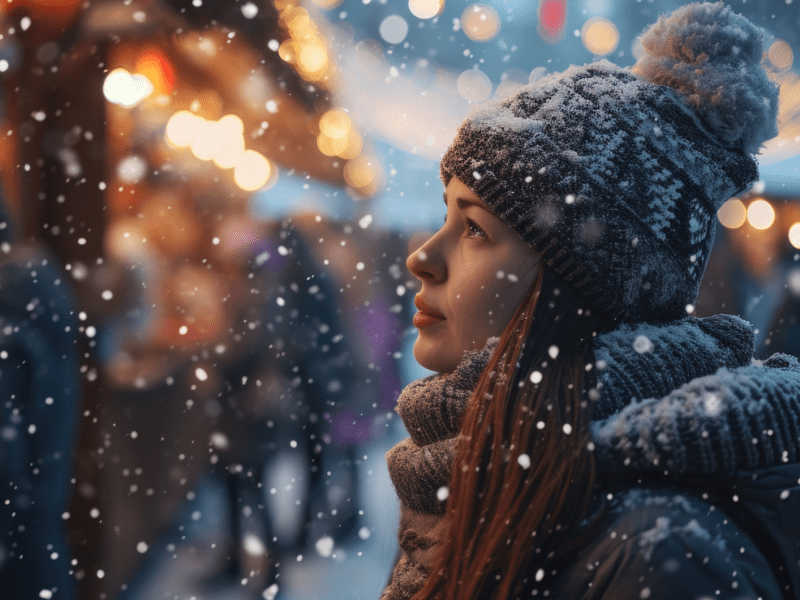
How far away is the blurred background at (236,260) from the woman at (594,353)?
431 millimetres

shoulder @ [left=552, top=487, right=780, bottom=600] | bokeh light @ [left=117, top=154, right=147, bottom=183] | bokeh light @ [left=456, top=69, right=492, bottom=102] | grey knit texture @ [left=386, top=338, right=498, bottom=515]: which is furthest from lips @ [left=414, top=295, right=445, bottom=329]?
bokeh light @ [left=117, top=154, right=147, bottom=183]

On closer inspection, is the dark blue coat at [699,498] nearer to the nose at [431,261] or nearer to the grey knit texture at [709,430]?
the grey knit texture at [709,430]

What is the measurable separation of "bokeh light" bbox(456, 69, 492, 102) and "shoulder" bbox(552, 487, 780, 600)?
137cm

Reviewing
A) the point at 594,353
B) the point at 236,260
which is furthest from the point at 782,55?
the point at 236,260

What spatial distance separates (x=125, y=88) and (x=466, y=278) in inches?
70.5

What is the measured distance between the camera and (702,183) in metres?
0.94

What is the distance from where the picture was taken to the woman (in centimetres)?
66

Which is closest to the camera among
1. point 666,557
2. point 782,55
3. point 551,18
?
point 666,557

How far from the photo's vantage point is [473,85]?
168 cm

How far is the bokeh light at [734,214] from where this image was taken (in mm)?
2057

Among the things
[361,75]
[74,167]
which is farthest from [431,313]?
[74,167]

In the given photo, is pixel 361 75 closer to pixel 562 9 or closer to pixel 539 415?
pixel 562 9

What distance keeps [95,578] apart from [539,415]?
6.20ft

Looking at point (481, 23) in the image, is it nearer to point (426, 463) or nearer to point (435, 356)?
point (435, 356)
